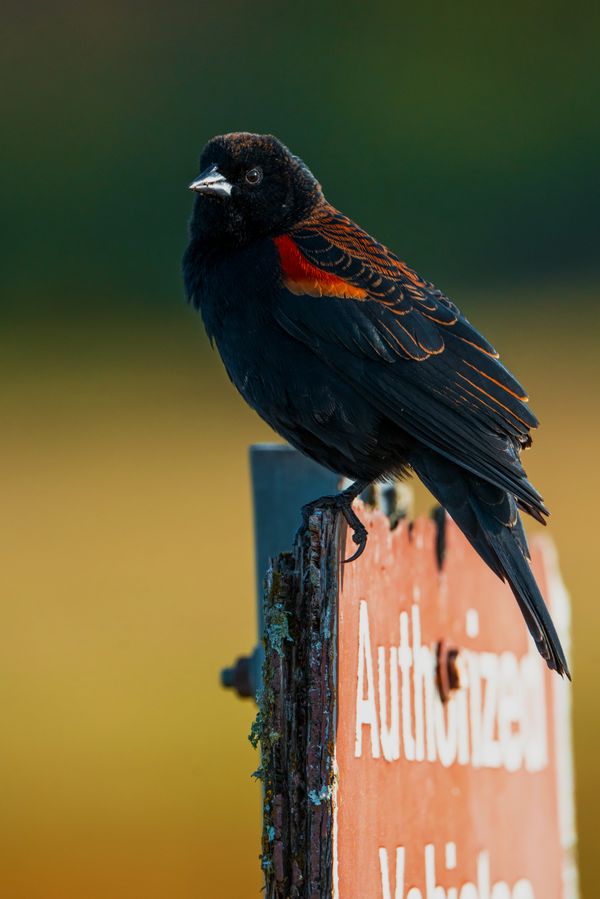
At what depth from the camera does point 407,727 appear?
2420 millimetres

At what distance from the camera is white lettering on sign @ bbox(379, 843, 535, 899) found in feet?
7.32

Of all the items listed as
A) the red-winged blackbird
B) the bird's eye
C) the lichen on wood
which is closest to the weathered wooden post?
the lichen on wood

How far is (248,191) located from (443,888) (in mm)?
1833

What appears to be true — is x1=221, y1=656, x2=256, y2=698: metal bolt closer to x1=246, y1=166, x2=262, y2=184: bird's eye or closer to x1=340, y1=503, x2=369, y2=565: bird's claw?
x1=340, y1=503, x2=369, y2=565: bird's claw

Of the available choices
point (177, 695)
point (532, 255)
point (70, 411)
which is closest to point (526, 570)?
point (177, 695)

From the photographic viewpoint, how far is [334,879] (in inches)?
77.3

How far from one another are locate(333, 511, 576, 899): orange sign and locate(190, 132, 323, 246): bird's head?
1.02 meters

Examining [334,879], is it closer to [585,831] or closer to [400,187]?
[585,831]

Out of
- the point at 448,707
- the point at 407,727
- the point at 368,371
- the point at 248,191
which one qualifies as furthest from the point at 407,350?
the point at 407,727

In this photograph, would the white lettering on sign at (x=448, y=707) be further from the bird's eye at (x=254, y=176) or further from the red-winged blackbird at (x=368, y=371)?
the bird's eye at (x=254, y=176)

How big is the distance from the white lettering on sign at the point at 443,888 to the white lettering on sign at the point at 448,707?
0.15 meters

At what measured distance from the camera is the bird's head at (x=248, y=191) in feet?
11.7

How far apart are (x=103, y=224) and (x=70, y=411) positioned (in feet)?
9.12

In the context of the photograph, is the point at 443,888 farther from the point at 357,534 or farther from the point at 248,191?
the point at 248,191
